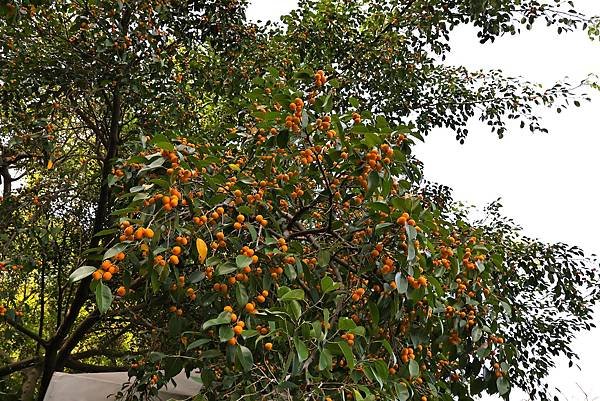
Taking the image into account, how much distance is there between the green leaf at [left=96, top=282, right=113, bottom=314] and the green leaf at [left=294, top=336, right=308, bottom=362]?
393 millimetres

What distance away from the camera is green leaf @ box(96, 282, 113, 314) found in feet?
4.35

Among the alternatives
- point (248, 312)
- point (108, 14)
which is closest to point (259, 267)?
point (248, 312)

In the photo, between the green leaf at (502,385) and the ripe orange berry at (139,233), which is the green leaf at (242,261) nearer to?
the ripe orange berry at (139,233)

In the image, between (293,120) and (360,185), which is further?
(360,185)

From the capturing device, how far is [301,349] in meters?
1.37

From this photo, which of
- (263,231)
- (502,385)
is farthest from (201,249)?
(502,385)

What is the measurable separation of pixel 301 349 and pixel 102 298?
0.42 metres

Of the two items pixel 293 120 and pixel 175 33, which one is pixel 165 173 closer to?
pixel 293 120

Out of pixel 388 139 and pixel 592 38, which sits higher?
pixel 592 38

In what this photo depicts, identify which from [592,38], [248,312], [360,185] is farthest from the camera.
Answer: [592,38]

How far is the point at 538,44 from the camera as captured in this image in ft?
18.0

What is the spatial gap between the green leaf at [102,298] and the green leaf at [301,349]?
1.29 ft

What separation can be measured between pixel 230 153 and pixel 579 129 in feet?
13.4

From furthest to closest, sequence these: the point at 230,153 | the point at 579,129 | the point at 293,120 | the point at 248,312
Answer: the point at 579,129 < the point at 230,153 < the point at 293,120 < the point at 248,312
